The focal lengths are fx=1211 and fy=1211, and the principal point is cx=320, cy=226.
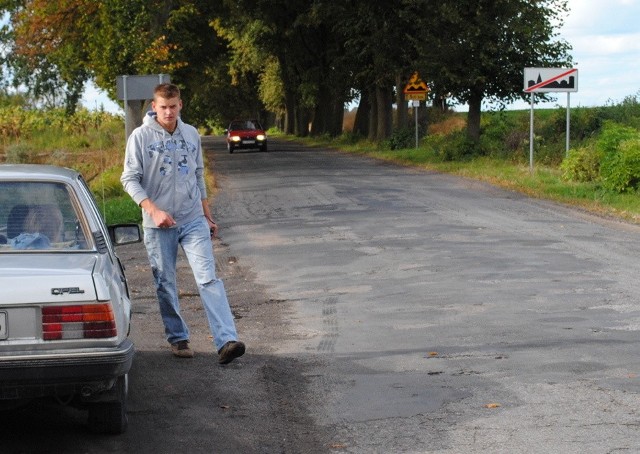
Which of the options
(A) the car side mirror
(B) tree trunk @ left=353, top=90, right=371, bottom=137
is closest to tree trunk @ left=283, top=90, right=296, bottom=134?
(B) tree trunk @ left=353, top=90, right=371, bottom=137

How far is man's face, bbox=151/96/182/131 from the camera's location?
8484 mm

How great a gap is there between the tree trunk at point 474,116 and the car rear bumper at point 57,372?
34.6 metres

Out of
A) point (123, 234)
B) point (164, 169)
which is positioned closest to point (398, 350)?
point (164, 169)

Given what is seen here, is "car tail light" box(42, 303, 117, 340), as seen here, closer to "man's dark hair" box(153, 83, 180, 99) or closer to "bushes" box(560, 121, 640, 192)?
"man's dark hair" box(153, 83, 180, 99)

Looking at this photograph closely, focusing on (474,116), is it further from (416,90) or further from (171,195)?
(171,195)

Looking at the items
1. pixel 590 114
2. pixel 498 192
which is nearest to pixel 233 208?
pixel 498 192

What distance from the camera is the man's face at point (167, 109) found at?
848 cm

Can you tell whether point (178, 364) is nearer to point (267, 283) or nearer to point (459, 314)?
point (459, 314)

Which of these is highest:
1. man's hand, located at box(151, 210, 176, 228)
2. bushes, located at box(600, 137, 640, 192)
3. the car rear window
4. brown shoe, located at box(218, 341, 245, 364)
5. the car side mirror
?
the car rear window

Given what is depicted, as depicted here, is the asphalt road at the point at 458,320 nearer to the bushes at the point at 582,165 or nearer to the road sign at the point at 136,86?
the road sign at the point at 136,86

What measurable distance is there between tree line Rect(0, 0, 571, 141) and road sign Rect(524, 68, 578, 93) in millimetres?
10064

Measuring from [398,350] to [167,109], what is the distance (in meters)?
2.42

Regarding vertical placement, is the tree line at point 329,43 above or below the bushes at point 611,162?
above

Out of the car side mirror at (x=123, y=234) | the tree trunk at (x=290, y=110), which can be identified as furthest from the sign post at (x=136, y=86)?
the tree trunk at (x=290, y=110)
